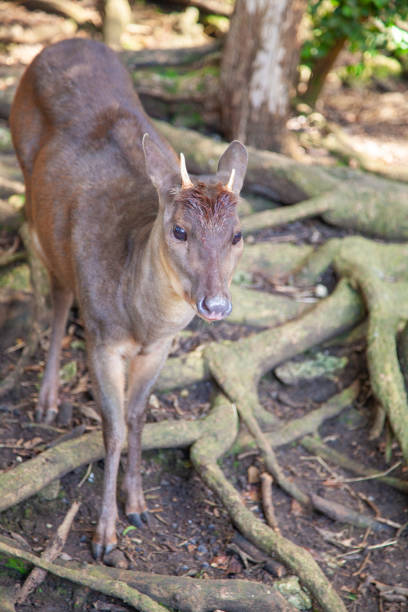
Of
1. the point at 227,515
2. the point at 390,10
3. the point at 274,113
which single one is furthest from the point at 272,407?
the point at 390,10

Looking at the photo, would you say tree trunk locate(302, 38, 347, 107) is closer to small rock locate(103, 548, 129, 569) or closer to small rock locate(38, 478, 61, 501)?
small rock locate(38, 478, 61, 501)

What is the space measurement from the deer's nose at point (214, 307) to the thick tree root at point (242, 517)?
4.24ft

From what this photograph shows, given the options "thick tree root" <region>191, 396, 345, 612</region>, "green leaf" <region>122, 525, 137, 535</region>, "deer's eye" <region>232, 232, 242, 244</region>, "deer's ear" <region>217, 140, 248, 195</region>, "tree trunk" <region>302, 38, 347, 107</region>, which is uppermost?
"deer's ear" <region>217, 140, 248, 195</region>

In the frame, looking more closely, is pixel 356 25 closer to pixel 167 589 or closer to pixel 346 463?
pixel 346 463

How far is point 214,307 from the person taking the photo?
2.92m

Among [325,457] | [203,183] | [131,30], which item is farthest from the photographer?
[131,30]

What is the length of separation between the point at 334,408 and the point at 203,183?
209 cm

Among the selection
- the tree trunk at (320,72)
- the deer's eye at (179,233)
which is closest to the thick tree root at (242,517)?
the deer's eye at (179,233)

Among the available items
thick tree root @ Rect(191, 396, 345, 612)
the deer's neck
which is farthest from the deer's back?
thick tree root @ Rect(191, 396, 345, 612)

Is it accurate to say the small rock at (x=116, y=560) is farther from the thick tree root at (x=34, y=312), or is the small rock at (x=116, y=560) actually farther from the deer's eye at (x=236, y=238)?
the deer's eye at (x=236, y=238)

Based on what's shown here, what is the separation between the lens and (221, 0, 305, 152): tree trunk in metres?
6.13

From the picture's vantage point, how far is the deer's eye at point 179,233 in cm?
315

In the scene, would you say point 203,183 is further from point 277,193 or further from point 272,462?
point 277,193

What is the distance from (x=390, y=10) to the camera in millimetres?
6191
